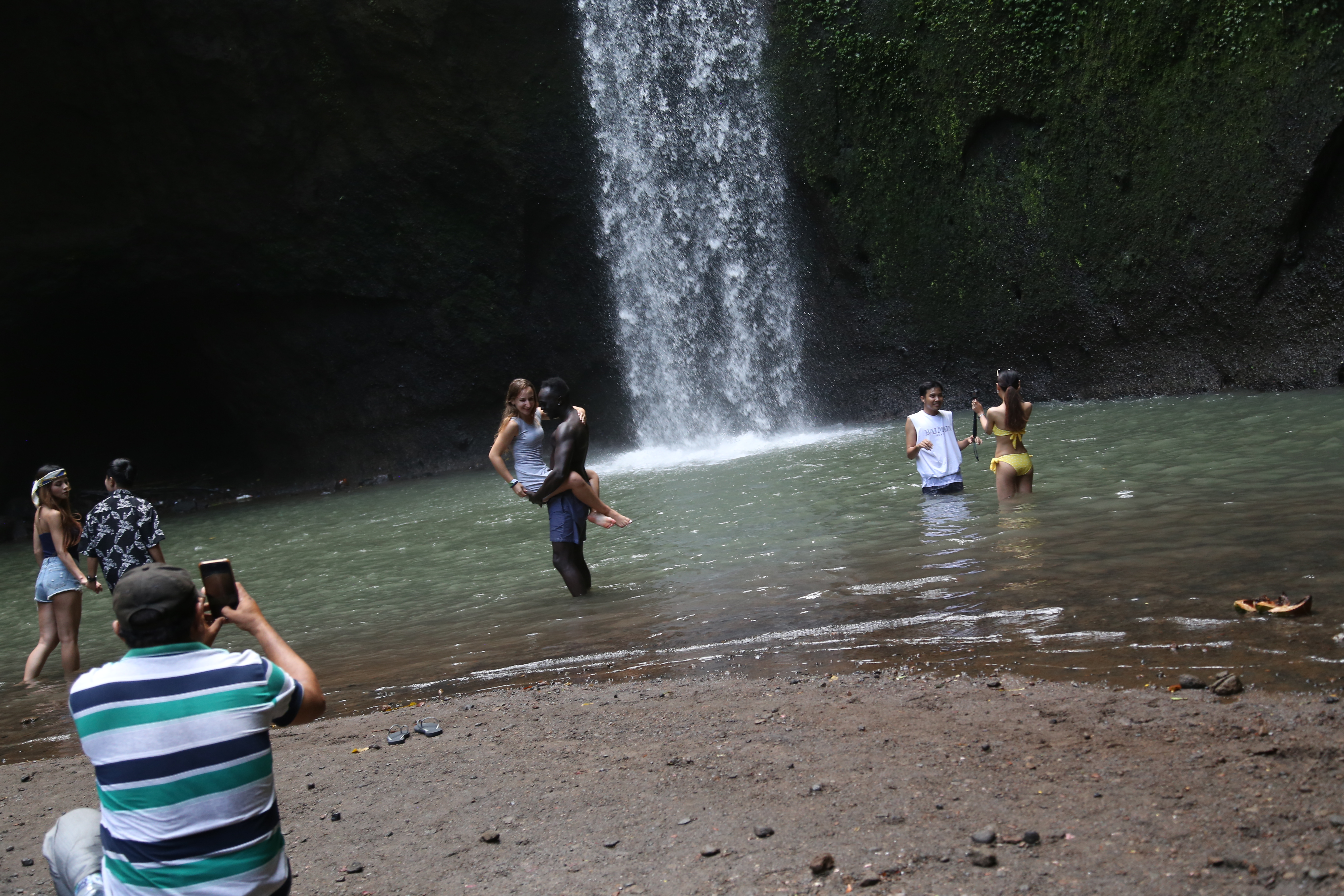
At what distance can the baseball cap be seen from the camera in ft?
8.62

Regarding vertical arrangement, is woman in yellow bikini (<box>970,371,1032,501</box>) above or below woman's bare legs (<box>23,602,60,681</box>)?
above

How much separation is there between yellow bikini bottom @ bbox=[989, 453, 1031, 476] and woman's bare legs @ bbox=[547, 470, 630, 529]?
3.41 metres

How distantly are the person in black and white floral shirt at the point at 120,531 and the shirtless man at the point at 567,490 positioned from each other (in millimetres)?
2696

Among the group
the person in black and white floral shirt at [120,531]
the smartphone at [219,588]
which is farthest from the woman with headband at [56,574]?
the smartphone at [219,588]

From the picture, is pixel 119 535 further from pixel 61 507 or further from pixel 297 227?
pixel 297 227

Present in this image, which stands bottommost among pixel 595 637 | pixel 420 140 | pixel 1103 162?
pixel 595 637

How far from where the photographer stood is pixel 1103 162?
745 inches

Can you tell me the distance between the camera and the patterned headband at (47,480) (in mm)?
7965

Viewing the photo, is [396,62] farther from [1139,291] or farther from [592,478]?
[592,478]

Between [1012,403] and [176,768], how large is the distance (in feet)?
24.5

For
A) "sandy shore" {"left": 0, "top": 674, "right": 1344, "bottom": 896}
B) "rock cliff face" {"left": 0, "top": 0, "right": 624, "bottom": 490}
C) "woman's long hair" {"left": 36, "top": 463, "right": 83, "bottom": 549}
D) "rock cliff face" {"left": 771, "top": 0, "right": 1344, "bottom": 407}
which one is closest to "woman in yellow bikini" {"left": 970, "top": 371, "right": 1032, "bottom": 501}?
"sandy shore" {"left": 0, "top": 674, "right": 1344, "bottom": 896}

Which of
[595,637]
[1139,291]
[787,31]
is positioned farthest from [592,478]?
[787,31]

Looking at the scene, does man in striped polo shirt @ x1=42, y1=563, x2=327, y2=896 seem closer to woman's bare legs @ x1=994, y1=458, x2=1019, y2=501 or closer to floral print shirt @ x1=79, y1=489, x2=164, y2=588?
floral print shirt @ x1=79, y1=489, x2=164, y2=588

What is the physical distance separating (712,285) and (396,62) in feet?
25.2
